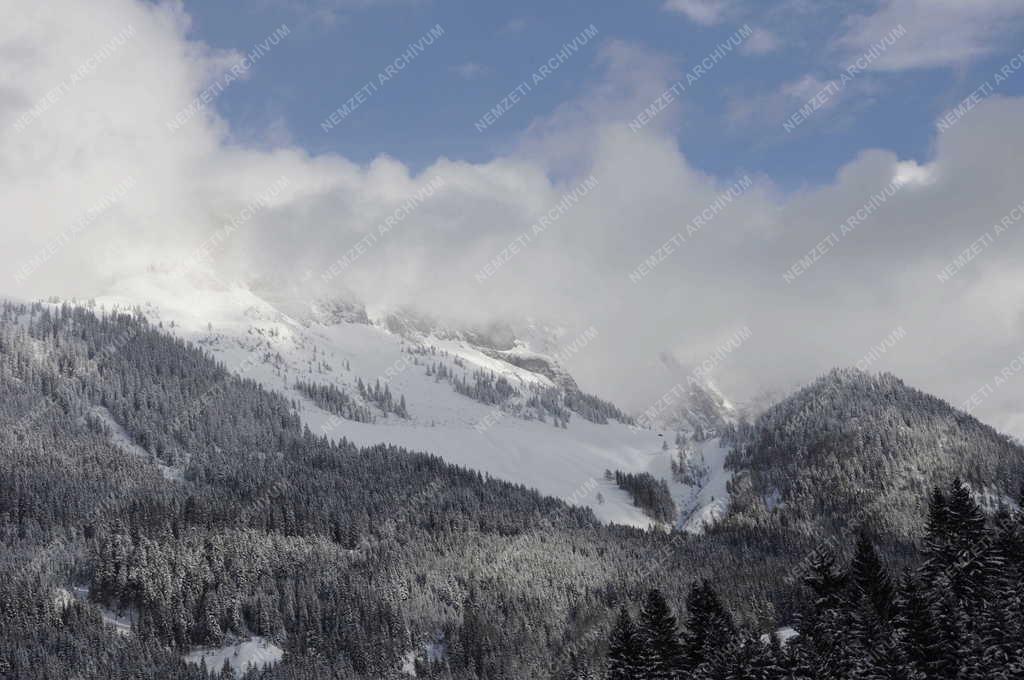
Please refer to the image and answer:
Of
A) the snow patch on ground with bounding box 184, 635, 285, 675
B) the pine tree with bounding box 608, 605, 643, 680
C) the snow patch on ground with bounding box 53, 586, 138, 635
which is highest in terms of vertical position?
the snow patch on ground with bounding box 53, 586, 138, 635

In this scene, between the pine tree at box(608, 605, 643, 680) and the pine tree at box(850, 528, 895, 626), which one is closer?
the pine tree at box(850, 528, 895, 626)

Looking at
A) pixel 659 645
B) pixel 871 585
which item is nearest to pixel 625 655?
pixel 659 645

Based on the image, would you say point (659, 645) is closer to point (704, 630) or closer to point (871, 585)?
point (704, 630)

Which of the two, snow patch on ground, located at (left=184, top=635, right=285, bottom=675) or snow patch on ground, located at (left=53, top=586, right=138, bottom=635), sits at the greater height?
snow patch on ground, located at (left=53, top=586, right=138, bottom=635)

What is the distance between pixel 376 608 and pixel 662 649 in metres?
124

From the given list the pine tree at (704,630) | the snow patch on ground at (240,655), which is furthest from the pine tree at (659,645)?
the snow patch on ground at (240,655)

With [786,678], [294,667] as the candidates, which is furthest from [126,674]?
[786,678]

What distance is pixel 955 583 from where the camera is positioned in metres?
82.0

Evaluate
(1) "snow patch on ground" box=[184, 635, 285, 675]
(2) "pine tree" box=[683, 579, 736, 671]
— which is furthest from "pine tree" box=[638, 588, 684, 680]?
(1) "snow patch on ground" box=[184, 635, 285, 675]

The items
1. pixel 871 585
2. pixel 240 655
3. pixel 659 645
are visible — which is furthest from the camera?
pixel 240 655

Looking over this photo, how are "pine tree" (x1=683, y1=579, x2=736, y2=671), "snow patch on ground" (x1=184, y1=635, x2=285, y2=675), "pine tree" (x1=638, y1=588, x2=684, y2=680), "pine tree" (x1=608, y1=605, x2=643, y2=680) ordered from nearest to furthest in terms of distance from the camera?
"pine tree" (x1=683, y1=579, x2=736, y2=671) → "pine tree" (x1=638, y1=588, x2=684, y2=680) → "pine tree" (x1=608, y1=605, x2=643, y2=680) → "snow patch on ground" (x1=184, y1=635, x2=285, y2=675)

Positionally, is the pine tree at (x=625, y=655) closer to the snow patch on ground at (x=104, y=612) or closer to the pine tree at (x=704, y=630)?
the pine tree at (x=704, y=630)

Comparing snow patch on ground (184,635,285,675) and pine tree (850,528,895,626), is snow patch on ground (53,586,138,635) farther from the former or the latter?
pine tree (850,528,895,626)

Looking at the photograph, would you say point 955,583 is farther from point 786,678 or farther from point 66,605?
point 66,605
